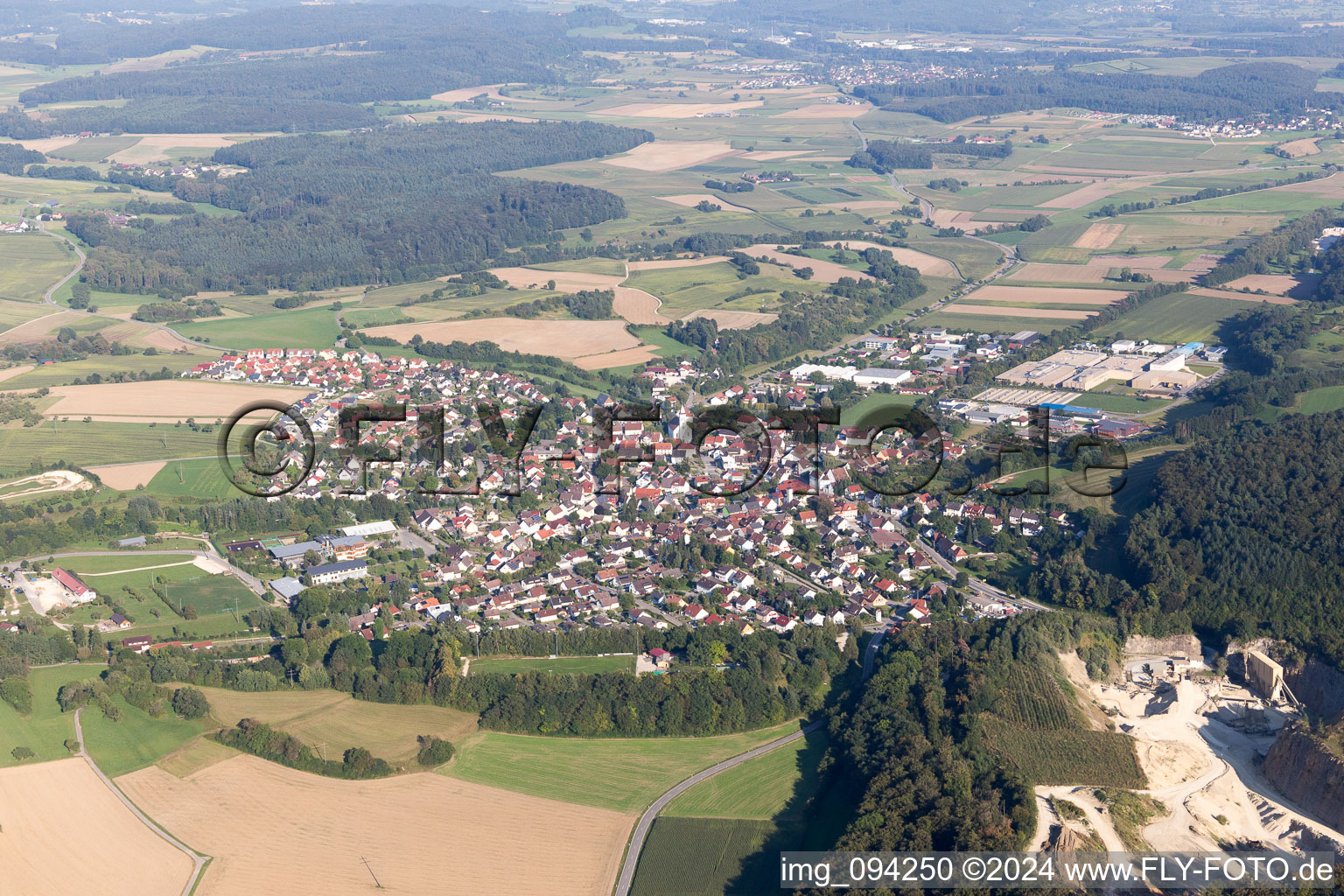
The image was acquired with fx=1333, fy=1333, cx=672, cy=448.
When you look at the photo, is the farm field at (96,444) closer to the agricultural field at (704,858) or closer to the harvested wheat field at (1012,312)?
the agricultural field at (704,858)

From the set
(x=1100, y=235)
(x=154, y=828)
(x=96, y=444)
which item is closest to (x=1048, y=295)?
(x=1100, y=235)

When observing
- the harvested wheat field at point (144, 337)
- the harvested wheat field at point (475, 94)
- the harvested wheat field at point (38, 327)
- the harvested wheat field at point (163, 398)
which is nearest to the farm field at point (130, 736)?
the harvested wheat field at point (163, 398)

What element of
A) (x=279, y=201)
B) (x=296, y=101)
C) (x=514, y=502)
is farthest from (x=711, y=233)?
(x=296, y=101)

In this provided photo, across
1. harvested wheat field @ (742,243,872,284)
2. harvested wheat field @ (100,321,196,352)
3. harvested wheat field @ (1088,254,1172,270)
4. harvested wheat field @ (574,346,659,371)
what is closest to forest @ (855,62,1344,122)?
harvested wheat field @ (1088,254,1172,270)

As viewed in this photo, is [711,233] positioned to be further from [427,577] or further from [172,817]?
[172,817]

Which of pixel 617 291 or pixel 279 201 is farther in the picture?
pixel 279 201
